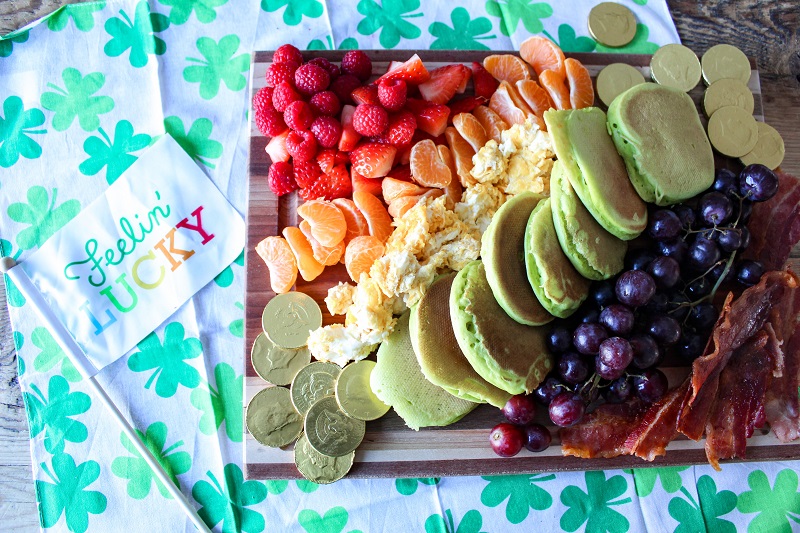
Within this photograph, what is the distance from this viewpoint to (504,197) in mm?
2199

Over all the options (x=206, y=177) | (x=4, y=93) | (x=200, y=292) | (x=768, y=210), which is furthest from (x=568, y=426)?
(x=4, y=93)

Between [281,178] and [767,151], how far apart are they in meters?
1.95

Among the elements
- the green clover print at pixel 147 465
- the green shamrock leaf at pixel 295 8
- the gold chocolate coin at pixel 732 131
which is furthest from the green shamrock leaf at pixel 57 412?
the gold chocolate coin at pixel 732 131

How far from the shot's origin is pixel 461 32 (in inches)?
104

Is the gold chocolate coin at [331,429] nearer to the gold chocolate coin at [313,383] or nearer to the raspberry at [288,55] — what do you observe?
the gold chocolate coin at [313,383]

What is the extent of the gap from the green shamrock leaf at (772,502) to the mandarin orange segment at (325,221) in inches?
73.6

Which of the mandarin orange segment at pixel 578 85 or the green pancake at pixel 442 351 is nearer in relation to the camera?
the green pancake at pixel 442 351

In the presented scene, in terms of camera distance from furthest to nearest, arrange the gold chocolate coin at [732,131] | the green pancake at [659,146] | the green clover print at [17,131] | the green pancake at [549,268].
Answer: the green clover print at [17,131] → the gold chocolate coin at [732,131] → the green pancake at [659,146] → the green pancake at [549,268]

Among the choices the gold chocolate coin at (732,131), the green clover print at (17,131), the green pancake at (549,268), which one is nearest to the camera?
the green pancake at (549,268)

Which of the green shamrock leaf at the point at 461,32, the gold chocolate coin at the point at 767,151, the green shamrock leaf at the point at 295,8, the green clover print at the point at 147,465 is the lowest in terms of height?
the green clover print at the point at 147,465

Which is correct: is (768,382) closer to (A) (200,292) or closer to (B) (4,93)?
(A) (200,292)

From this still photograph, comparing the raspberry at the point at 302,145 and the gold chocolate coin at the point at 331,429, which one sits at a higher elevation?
the raspberry at the point at 302,145

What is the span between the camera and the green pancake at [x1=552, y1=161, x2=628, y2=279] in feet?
6.25

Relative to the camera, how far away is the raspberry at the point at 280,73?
2.29m
